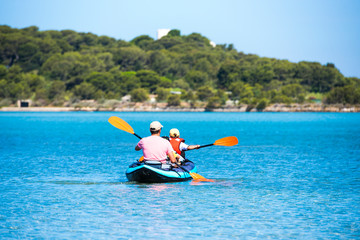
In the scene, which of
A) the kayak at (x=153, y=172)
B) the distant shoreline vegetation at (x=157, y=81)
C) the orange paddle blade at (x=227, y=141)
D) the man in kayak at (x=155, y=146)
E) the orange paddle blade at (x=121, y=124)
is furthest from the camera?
the distant shoreline vegetation at (x=157, y=81)

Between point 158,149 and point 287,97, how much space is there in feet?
452

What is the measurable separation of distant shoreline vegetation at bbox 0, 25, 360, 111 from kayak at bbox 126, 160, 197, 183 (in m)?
132

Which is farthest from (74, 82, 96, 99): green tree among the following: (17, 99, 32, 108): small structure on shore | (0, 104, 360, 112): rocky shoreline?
(17, 99, 32, 108): small structure on shore

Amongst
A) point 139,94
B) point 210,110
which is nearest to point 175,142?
point 139,94

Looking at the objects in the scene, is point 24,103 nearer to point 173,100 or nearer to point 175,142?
point 173,100

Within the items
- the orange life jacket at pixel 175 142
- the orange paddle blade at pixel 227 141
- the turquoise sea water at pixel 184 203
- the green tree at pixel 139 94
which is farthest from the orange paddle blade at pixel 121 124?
the green tree at pixel 139 94

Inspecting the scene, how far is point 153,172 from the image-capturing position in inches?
645

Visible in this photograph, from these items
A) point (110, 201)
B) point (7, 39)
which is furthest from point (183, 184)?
point (7, 39)

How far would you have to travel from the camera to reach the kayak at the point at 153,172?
53.4 ft

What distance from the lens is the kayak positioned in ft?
53.4

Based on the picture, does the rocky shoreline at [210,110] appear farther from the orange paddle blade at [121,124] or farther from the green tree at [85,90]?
the orange paddle blade at [121,124]

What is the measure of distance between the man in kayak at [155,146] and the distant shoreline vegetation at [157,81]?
437ft

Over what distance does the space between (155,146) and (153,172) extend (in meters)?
0.95

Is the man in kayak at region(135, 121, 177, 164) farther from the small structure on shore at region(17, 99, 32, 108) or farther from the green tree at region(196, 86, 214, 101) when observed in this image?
the small structure on shore at region(17, 99, 32, 108)
